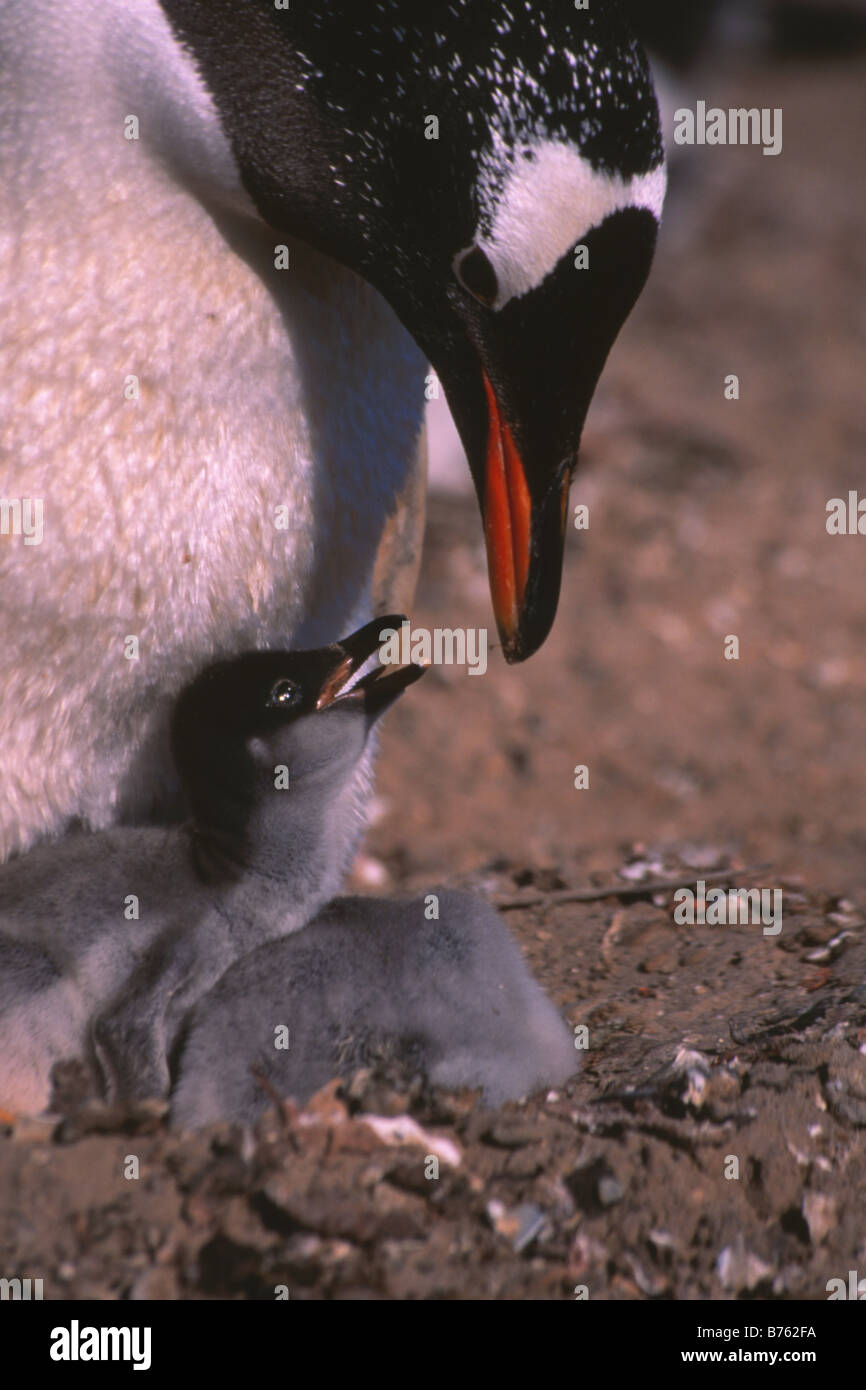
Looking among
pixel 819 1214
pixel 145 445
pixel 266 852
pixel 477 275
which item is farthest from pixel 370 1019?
pixel 477 275

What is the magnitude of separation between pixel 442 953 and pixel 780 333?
430 centimetres

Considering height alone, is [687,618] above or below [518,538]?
above

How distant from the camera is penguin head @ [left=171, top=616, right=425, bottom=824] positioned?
1986 mm

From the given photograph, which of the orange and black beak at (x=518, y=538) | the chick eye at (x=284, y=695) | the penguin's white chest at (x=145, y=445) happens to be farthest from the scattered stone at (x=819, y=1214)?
the penguin's white chest at (x=145, y=445)

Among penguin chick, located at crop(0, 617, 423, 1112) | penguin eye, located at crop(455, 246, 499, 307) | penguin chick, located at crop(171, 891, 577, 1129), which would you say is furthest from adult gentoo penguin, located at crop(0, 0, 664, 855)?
penguin chick, located at crop(171, 891, 577, 1129)

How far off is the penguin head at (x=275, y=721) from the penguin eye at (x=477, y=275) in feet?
1.48

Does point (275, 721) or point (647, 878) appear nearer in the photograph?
point (275, 721)

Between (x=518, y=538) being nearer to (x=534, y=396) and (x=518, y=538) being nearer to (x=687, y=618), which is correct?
(x=534, y=396)

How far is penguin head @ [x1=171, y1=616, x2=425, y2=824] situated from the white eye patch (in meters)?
0.51

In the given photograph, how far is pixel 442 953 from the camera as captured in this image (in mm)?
1994

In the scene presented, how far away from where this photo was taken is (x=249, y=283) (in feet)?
6.17

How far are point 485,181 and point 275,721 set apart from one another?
0.71 meters

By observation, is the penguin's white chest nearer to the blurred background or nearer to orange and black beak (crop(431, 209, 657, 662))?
orange and black beak (crop(431, 209, 657, 662))
